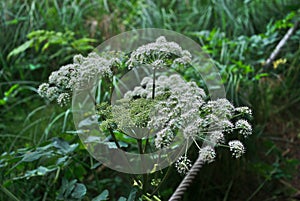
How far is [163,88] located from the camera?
2.89 ft

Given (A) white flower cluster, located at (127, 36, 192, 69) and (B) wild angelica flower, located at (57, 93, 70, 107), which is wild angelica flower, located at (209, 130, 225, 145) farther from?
(B) wild angelica flower, located at (57, 93, 70, 107)

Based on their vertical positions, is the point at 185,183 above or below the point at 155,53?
below

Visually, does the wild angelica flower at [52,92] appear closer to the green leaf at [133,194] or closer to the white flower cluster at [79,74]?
the white flower cluster at [79,74]

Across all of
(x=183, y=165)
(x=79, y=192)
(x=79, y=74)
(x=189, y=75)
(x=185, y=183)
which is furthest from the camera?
(x=189, y=75)

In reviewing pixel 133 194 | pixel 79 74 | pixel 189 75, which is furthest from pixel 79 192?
pixel 189 75

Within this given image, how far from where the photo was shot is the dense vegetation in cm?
129

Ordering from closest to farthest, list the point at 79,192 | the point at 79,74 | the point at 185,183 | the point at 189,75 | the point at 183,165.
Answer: the point at 183,165, the point at 79,74, the point at 79,192, the point at 185,183, the point at 189,75

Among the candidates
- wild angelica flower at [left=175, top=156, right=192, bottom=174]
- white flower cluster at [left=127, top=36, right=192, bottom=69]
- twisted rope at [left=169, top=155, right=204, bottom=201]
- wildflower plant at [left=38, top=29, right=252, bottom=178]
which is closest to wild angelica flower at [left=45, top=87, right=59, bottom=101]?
wildflower plant at [left=38, top=29, right=252, bottom=178]

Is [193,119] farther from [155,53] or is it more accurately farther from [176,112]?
[155,53]

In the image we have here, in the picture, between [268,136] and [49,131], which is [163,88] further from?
[268,136]

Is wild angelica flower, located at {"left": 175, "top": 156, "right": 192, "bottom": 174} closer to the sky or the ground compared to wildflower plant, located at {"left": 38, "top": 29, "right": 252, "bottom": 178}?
→ closer to the ground

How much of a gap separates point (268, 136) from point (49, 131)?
3.30 ft

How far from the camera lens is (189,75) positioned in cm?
179

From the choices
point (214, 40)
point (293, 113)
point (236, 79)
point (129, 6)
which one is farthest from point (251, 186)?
point (129, 6)
